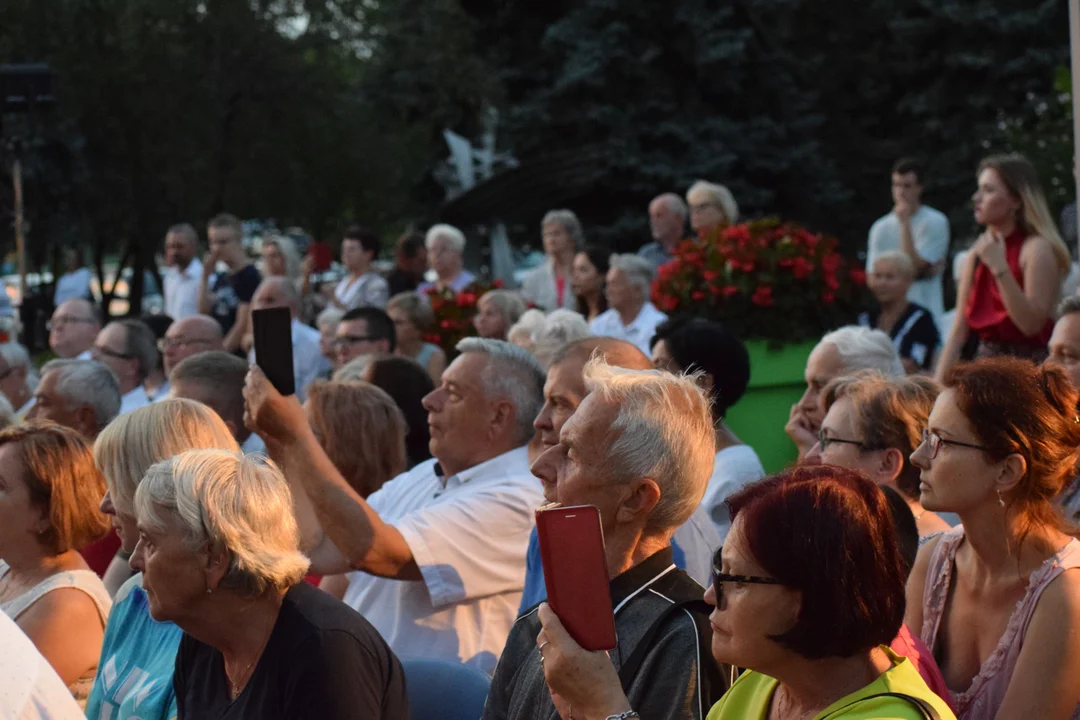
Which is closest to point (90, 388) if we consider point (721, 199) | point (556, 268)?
point (721, 199)

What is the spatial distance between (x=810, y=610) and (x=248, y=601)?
150 centimetres

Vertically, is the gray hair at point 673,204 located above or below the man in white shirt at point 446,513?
above

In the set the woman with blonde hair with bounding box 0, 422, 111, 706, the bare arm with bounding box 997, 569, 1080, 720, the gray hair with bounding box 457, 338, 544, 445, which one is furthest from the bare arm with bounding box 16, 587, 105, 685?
the bare arm with bounding box 997, 569, 1080, 720

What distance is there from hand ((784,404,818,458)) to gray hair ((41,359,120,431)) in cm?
304

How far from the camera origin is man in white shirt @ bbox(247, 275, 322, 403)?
9688 mm

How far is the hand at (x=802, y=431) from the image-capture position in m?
5.82

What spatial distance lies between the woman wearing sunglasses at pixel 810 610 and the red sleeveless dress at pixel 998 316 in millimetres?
4824

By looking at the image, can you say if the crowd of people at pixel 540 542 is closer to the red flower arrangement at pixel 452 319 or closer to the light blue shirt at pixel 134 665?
the light blue shirt at pixel 134 665

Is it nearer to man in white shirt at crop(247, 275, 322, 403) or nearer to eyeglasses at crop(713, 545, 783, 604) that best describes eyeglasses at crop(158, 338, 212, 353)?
man in white shirt at crop(247, 275, 322, 403)

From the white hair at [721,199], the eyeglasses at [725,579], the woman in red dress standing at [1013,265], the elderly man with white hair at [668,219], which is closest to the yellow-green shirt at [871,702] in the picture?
the eyeglasses at [725,579]

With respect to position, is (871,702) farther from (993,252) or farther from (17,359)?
(17,359)

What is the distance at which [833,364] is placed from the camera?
5840 mm

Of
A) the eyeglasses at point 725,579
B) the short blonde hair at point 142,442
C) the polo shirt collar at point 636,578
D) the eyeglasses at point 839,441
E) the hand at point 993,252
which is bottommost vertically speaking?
the eyeglasses at point 839,441

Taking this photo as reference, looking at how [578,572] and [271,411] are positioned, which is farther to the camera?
→ [271,411]
